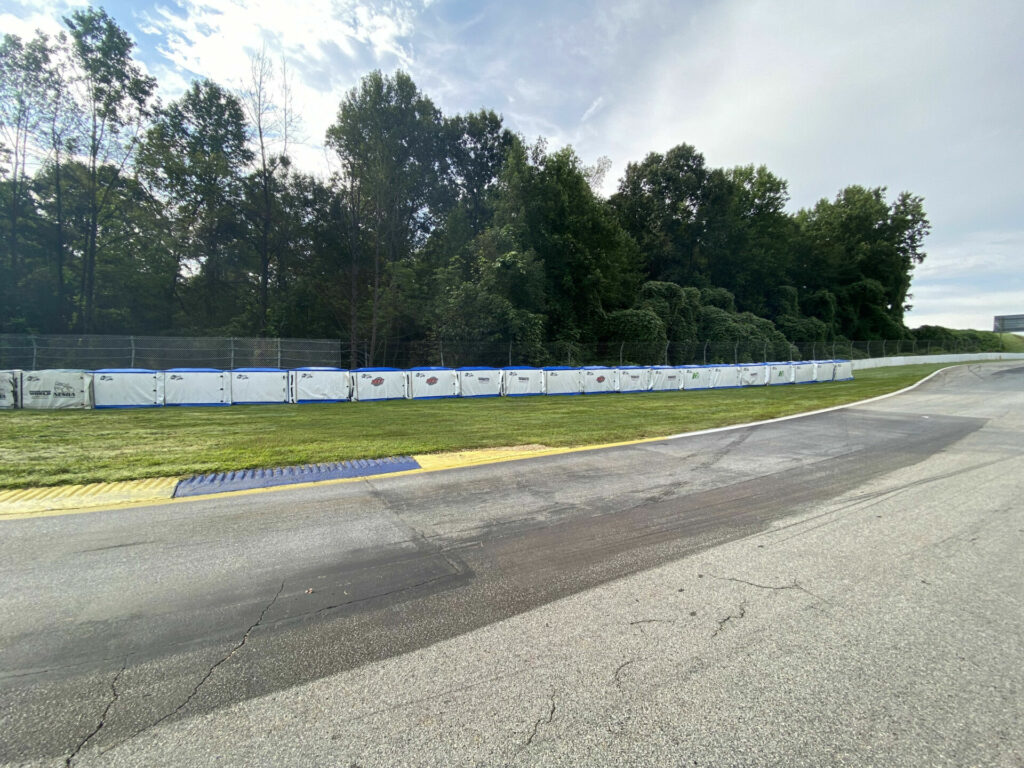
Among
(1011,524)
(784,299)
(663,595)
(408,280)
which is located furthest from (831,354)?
(663,595)

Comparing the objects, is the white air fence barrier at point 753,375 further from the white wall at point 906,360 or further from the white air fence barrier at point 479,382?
the white wall at point 906,360

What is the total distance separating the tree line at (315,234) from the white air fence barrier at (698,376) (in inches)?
296

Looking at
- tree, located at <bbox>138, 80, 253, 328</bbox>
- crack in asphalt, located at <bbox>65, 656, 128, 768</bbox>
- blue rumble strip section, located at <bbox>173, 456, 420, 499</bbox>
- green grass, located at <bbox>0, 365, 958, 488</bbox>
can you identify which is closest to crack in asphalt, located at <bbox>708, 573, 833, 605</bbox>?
crack in asphalt, located at <bbox>65, 656, 128, 768</bbox>

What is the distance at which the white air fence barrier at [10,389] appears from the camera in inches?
567

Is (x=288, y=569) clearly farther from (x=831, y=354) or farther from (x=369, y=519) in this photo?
(x=831, y=354)

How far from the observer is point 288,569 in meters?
3.58

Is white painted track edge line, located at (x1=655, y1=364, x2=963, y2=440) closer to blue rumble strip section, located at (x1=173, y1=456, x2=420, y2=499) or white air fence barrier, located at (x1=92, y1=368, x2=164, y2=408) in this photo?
blue rumble strip section, located at (x1=173, y1=456, x2=420, y2=499)

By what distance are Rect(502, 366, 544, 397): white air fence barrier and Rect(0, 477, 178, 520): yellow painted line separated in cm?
1460

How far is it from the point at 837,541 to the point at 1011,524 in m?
2.07

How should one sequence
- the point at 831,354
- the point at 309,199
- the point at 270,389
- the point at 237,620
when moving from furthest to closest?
the point at 831,354 → the point at 309,199 → the point at 270,389 → the point at 237,620

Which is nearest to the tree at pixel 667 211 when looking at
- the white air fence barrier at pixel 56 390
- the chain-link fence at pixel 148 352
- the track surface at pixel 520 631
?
the chain-link fence at pixel 148 352

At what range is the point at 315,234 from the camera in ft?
109

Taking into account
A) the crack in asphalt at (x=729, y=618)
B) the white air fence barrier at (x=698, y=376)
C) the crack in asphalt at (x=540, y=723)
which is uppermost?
the white air fence barrier at (x=698, y=376)

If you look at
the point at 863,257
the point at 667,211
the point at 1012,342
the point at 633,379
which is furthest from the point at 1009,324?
the point at 633,379
